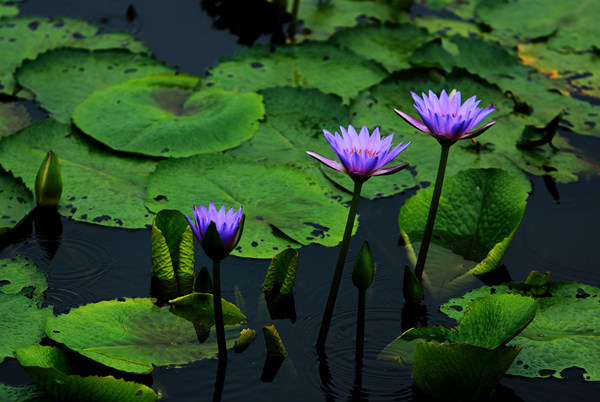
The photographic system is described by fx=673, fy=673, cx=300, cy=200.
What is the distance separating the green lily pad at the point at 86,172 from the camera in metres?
3.09

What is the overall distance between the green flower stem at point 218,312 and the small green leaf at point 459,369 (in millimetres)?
674

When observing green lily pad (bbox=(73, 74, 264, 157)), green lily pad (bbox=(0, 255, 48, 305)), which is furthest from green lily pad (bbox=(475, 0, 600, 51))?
green lily pad (bbox=(0, 255, 48, 305))

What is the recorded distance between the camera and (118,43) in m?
4.38

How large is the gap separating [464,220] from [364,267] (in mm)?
866

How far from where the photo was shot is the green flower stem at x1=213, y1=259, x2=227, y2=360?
7.20ft

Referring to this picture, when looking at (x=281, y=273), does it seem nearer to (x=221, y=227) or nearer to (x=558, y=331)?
(x=221, y=227)

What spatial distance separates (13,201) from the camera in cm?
306

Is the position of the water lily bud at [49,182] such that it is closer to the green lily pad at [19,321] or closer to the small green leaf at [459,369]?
the green lily pad at [19,321]

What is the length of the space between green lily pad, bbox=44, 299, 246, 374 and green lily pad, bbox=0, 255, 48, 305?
0.26 m

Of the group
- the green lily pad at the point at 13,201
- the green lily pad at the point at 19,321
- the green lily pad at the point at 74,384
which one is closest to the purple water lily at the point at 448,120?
the green lily pad at the point at 74,384

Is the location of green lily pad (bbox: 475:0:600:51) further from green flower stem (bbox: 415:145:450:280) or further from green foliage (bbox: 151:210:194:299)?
green foliage (bbox: 151:210:194:299)

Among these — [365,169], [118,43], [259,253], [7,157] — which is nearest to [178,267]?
[259,253]

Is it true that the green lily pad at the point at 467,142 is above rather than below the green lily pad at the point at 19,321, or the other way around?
above

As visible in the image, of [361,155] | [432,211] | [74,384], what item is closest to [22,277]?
[74,384]
